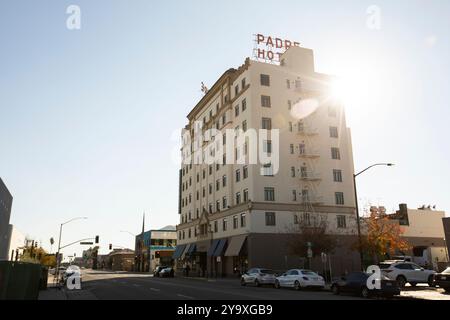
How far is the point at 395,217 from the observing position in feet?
218

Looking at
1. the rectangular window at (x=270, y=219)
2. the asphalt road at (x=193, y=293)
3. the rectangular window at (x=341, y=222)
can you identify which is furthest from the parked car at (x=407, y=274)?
the rectangular window at (x=341, y=222)

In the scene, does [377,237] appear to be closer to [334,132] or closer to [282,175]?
[282,175]

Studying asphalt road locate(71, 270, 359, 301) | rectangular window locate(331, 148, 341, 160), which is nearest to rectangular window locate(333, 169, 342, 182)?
rectangular window locate(331, 148, 341, 160)

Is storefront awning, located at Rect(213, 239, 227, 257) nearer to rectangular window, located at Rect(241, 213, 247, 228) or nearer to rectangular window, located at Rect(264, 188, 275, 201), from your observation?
rectangular window, located at Rect(241, 213, 247, 228)

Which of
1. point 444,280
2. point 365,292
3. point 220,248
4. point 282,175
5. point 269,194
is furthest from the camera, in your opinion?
point 220,248

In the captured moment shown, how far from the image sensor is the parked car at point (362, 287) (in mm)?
21422

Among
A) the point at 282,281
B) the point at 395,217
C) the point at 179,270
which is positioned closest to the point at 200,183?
the point at 179,270

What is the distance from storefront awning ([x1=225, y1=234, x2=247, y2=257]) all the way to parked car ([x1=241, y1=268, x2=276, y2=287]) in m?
10.2

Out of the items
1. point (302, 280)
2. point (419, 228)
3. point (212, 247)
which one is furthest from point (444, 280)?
point (419, 228)

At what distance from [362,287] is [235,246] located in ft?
88.4

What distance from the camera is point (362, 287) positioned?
22.5 m

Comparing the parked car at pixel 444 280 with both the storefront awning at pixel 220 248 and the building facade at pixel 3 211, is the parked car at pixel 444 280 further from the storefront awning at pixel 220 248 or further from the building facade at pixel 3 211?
the building facade at pixel 3 211

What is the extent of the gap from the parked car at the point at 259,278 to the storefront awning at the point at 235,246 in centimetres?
1017

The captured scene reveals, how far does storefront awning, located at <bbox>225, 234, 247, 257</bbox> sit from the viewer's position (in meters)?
47.1
